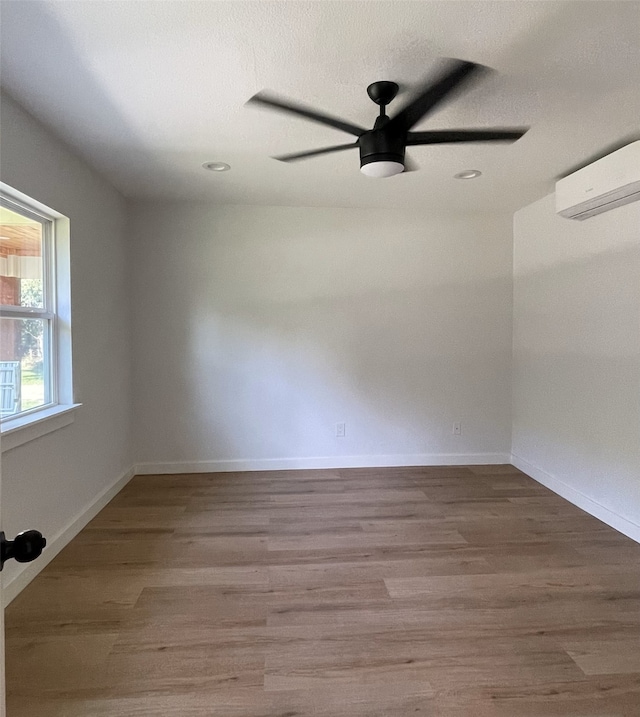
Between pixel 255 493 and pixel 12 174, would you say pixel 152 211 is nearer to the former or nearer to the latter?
pixel 12 174

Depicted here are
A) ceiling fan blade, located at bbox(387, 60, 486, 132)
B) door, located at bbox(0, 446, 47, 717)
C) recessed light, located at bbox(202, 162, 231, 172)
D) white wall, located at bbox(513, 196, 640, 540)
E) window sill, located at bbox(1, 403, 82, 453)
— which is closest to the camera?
door, located at bbox(0, 446, 47, 717)

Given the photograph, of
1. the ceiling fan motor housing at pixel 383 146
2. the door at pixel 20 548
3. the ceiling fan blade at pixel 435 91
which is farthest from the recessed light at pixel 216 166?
the door at pixel 20 548

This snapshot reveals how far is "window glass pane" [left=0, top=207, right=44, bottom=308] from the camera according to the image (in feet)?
7.77

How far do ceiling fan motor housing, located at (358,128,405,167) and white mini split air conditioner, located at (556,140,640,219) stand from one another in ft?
4.89

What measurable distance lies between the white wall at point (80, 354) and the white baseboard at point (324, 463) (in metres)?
0.38

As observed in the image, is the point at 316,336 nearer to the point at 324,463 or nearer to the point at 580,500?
the point at 324,463

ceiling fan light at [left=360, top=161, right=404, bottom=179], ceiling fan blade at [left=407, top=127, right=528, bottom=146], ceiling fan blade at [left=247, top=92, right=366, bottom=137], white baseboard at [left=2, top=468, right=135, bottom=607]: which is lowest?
white baseboard at [left=2, top=468, right=135, bottom=607]

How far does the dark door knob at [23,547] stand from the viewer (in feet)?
2.56

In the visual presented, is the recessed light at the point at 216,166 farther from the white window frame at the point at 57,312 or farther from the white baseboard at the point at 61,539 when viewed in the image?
the white baseboard at the point at 61,539

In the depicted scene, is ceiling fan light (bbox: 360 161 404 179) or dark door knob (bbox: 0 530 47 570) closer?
dark door knob (bbox: 0 530 47 570)

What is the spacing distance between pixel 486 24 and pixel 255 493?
3220mm

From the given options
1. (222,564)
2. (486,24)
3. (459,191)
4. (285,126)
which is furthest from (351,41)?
(222,564)

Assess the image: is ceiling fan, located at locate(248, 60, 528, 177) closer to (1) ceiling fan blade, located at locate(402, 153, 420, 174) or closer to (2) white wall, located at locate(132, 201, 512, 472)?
(1) ceiling fan blade, located at locate(402, 153, 420, 174)

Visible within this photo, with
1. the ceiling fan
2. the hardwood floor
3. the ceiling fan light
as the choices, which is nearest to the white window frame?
the hardwood floor
